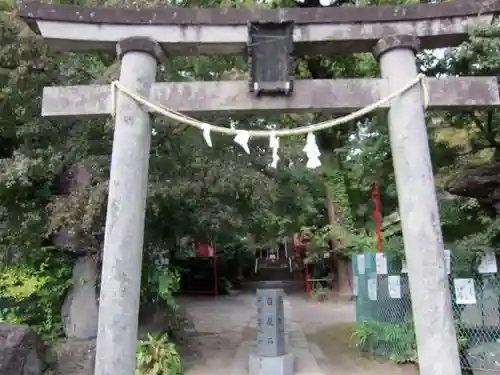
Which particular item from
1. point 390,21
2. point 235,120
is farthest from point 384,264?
point 390,21

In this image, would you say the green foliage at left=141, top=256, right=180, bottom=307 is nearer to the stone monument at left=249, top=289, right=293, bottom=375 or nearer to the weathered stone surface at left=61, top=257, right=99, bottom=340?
the weathered stone surface at left=61, top=257, right=99, bottom=340

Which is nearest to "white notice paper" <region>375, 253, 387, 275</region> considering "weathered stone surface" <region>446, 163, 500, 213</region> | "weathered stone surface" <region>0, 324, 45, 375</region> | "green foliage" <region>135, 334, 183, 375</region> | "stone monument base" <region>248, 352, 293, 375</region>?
"weathered stone surface" <region>446, 163, 500, 213</region>

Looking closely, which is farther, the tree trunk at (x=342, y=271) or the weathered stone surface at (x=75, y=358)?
the tree trunk at (x=342, y=271)

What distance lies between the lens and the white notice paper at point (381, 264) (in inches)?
336

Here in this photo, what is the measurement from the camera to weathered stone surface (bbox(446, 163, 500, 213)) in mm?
7328

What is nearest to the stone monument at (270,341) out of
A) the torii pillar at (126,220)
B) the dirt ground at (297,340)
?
the dirt ground at (297,340)

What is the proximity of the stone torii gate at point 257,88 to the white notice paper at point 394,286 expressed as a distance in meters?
3.92

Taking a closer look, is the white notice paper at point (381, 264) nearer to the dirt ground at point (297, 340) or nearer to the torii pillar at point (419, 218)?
the dirt ground at point (297, 340)

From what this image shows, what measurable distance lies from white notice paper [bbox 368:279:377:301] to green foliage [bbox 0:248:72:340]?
18.3 ft

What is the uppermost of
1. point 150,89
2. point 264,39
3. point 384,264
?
point 264,39

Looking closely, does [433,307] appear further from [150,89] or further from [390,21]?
[150,89]

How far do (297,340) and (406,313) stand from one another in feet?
10.9

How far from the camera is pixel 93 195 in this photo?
7227 mm

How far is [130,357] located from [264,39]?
10.8 ft
